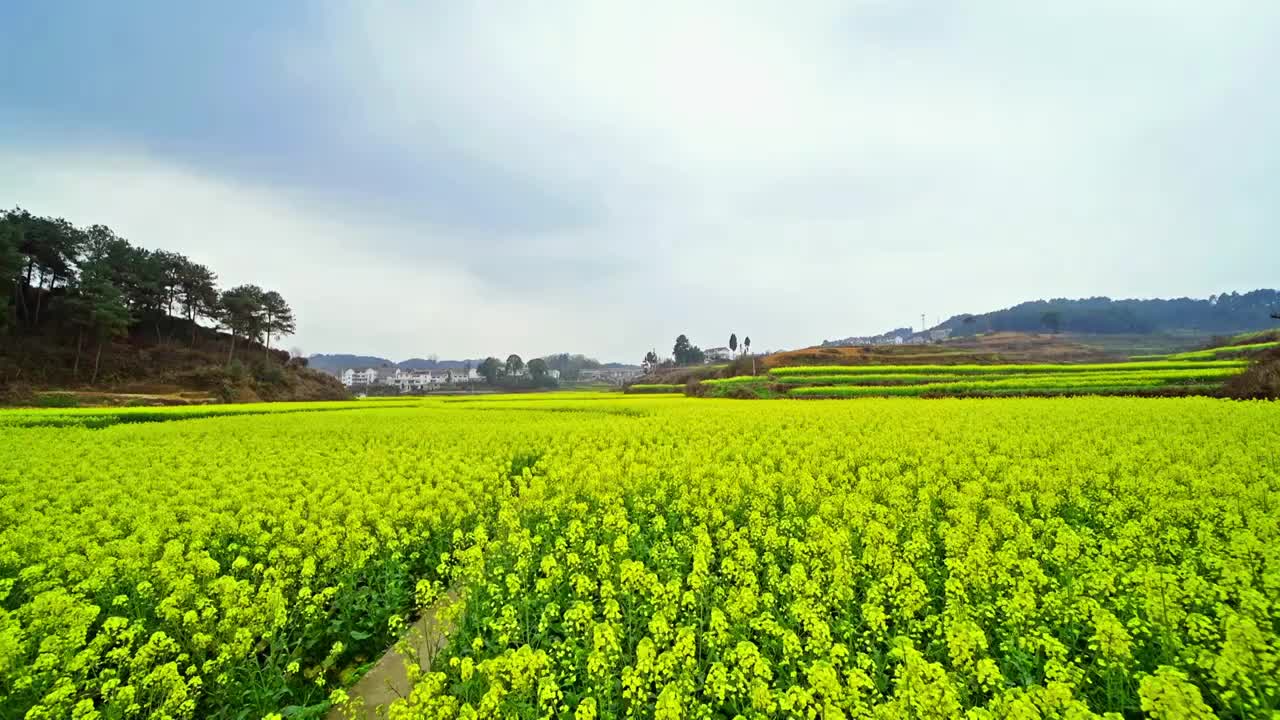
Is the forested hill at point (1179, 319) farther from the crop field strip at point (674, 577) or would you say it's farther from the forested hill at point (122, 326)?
the forested hill at point (122, 326)

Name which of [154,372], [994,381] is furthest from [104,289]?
[994,381]

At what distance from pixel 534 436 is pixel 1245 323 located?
828ft

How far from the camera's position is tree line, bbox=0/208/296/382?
49.7 metres

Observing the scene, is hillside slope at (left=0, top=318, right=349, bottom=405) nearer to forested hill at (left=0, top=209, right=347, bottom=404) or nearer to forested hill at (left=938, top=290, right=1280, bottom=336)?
forested hill at (left=0, top=209, right=347, bottom=404)

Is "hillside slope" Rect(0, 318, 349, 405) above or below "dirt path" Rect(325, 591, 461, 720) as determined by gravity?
above

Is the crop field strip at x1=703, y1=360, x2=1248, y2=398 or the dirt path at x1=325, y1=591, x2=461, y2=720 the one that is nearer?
the dirt path at x1=325, y1=591, x2=461, y2=720

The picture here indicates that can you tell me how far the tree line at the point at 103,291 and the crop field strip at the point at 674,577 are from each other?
51.6m

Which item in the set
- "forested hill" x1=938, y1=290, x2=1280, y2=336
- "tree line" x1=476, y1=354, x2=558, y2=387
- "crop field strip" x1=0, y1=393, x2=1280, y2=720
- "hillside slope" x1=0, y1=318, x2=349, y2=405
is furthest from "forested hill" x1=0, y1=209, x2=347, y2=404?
"forested hill" x1=938, y1=290, x2=1280, y2=336

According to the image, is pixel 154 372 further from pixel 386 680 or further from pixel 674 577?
pixel 674 577

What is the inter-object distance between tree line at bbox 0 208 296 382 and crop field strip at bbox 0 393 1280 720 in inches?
2032

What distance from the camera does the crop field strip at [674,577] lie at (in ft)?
13.3

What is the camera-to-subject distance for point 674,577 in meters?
6.01

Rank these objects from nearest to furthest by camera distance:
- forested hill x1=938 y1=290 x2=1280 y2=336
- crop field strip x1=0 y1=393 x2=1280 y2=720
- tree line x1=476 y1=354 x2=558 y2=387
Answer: crop field strip x1=0 y1=393 x2=1280 y2=720 < tree line x1=476 y1=354 x2=558 y2=387 < forested hill x1=938 y1=290 x2=1280 y2=336

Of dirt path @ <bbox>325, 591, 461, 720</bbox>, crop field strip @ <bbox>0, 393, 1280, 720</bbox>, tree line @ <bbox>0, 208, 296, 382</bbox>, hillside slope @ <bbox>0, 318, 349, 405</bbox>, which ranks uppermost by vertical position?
tree line @ <bbox>0, 208, 296, 382</bbox>
